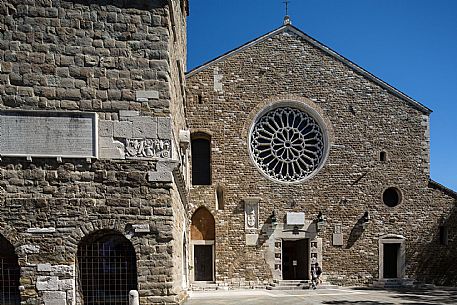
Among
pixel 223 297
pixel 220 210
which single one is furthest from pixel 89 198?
pixel 220 210

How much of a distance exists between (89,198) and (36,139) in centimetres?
142

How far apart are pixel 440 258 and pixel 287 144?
307 inches

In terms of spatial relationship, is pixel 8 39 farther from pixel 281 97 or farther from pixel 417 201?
pixel 417 201

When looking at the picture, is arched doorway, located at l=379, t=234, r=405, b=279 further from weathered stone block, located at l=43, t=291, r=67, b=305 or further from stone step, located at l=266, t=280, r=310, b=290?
weathered stone block, located at l=43, t=291, r=67, b=305

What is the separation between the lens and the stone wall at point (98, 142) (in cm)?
731

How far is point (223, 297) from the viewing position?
44.3ft

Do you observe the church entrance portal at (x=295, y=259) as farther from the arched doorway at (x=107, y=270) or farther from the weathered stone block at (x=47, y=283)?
the weathered stone block at (x=47, y=283)

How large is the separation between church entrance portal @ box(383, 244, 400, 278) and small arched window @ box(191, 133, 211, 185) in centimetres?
794

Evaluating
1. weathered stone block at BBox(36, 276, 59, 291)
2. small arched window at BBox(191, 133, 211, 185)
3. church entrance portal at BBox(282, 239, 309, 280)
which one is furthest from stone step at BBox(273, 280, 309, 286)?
weathered stone block at BBox(36, 276, 59, 291)

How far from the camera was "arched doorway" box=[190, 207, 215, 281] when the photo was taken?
15961 mm

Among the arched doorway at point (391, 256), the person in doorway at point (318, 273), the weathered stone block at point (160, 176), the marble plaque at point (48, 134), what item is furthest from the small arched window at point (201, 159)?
the marble plaque at point (48, 134)

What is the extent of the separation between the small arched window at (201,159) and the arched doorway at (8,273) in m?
9.06

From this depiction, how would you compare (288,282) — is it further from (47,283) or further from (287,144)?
(47,283)

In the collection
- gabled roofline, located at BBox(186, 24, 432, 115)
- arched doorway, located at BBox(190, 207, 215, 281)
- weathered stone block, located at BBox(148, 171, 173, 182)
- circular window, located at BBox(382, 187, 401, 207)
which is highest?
gabled roofline, located at BBox(186, 24, 432, 115)
